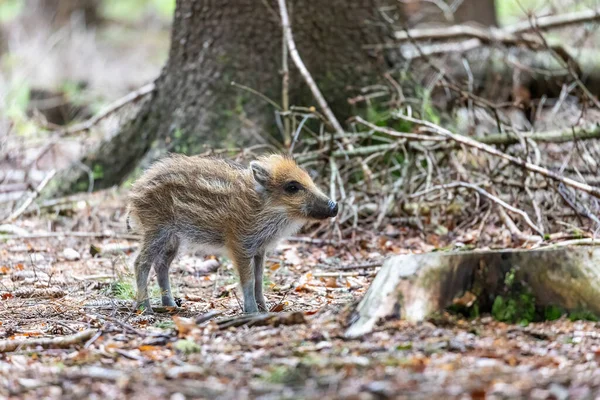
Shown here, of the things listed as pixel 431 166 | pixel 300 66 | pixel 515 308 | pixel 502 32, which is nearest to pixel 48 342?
pixel 515 308

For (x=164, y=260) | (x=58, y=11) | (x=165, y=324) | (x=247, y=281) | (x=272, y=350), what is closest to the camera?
(x=272, y=350)

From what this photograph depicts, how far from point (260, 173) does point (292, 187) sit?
0.78ft

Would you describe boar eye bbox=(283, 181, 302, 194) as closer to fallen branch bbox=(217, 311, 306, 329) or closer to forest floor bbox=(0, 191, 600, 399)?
forest floor bbox=(0, 191, 600, 399)

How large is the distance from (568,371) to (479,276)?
852 mm

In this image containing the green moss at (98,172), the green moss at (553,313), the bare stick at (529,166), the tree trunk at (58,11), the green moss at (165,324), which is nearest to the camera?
the green moss at (553,313)

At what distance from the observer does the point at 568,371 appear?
307 centimetres

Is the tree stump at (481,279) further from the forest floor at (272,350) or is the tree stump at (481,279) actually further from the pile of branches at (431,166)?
the pile of branches at (431,166)

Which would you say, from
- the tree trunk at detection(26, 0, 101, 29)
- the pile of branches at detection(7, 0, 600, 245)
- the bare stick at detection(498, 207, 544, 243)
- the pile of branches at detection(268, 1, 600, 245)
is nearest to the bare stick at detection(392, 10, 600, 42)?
the pile of branches at detection(7, 0, 600, 245)

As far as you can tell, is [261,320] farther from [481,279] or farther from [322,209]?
[322,209]

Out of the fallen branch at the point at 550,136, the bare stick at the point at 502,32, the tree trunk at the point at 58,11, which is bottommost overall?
the fallen branch at the point at 550,136

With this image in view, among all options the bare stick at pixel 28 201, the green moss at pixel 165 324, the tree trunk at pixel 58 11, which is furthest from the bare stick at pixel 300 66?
the tree trunk at pixel 58 11

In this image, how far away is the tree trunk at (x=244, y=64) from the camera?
7.72m

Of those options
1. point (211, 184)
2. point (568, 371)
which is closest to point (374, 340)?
point (568, 371)

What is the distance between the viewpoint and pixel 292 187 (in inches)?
207
